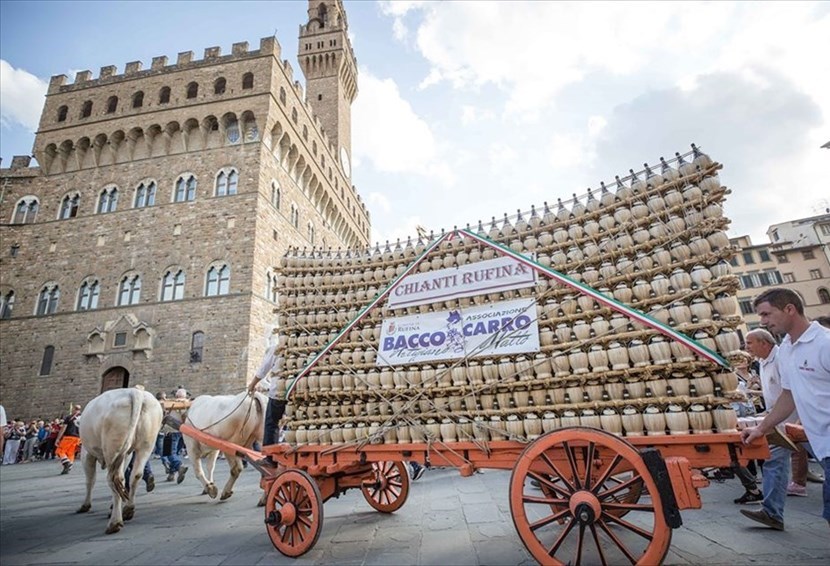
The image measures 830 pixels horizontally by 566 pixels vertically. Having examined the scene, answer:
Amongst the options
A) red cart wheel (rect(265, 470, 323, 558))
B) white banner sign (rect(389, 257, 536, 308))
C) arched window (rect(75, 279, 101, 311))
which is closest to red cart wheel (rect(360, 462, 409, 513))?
red cart wheel (rect(265, 470, 323, 558))

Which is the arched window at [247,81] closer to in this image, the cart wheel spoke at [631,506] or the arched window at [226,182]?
the arched window at [226,182]

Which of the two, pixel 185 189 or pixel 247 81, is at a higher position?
pixel 247 81

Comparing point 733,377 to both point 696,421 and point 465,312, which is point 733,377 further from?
point 465,312

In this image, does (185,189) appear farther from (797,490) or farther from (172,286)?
(797,490)

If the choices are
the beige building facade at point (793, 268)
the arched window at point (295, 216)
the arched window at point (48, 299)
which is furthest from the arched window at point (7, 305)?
the beige building facade at point (793, 268)

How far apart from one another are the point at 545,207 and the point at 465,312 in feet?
4.11

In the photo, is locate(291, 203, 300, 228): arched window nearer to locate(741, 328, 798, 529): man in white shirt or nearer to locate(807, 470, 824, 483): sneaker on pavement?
locate(741, 328, 798, 529): man in white shirt

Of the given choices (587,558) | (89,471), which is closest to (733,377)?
(587,558)

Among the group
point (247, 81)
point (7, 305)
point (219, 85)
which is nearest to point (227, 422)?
point (247, 81)

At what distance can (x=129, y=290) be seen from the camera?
20.0 meters

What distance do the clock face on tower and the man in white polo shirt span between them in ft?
110

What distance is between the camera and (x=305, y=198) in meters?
25.8

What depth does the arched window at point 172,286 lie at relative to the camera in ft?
63.7

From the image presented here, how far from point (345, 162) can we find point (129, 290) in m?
20.4
